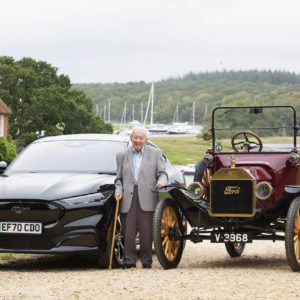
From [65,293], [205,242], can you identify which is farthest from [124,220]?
[205,242]

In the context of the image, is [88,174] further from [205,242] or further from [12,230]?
[205,242]

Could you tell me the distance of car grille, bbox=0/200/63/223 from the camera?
11172 millimetres

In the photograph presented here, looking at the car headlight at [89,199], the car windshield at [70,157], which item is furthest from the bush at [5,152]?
the car headlight at [89,199]

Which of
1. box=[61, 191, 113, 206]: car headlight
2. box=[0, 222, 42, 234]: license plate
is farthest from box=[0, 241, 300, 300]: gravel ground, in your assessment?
box=[61, 191, 113, 206]: car headlight

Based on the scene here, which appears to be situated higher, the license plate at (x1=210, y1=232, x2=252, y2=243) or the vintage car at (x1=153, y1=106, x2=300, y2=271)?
the vintage car at (x1=153, y1=106, x2=300, y2=271)

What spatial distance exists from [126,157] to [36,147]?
1.82 metres

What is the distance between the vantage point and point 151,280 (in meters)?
10.0

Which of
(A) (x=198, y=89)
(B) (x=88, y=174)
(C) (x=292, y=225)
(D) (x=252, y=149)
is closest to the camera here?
(C) (x=292, y=225)

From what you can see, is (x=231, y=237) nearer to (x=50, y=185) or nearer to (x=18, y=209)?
(x=50, y=185)

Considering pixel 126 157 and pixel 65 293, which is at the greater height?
pixel 126 157

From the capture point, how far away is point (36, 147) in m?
13.3

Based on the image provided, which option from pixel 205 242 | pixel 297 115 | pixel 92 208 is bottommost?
pixel 205 242

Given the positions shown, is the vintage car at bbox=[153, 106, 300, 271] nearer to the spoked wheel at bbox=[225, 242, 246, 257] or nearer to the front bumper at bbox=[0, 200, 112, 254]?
the front bumper at bbox=[0, 200, 112, 254]

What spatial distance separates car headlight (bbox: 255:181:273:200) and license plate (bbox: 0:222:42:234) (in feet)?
8.52
